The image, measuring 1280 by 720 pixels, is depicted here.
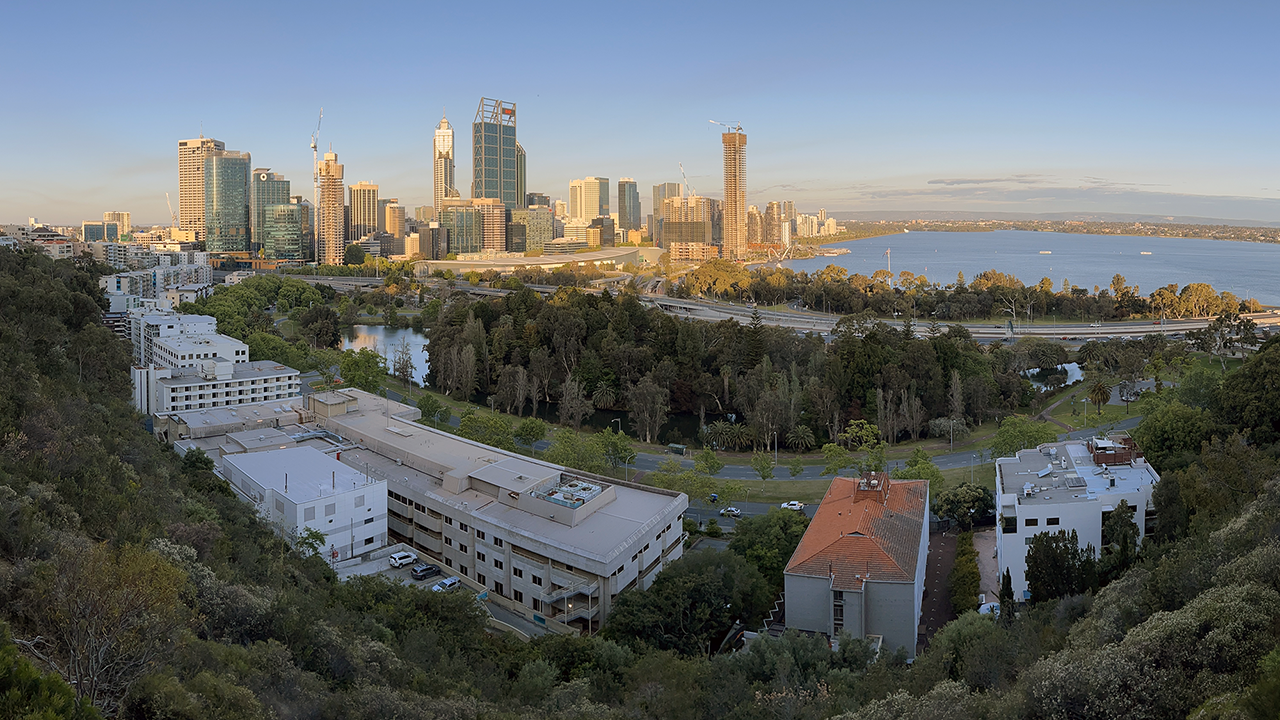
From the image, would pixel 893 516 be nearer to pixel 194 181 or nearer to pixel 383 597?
pixel 383 597

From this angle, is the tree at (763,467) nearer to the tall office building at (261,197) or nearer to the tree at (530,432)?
the tree at (530,432)

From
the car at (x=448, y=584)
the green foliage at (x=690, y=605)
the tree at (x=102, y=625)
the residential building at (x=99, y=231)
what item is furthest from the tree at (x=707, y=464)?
the residential building at (x=99, y=231)

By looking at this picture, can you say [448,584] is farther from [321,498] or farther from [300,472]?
[300,472]

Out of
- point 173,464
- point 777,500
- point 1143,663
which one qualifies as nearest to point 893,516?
point 777,500

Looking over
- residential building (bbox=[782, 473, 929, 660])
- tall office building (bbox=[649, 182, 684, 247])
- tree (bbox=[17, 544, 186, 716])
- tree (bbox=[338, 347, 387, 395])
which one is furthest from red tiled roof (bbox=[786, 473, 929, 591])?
tall office building (bbox=[649, 182, 684, 247])

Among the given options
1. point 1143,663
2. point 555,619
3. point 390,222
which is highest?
point 390,222
